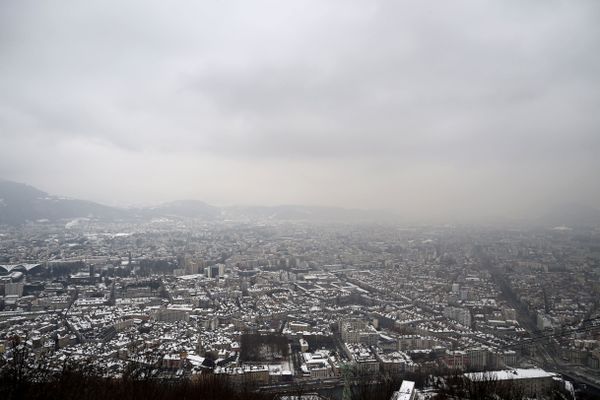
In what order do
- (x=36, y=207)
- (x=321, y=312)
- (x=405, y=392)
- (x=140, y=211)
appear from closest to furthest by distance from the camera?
(x=405, y=392) < (x=321, y=312) < (x=36, y=207) < (x=140, y=211)

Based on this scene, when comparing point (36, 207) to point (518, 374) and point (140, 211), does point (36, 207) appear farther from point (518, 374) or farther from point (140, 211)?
point (518, 374)

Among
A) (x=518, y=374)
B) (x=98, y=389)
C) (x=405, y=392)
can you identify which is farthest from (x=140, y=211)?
(x=98, y=389)

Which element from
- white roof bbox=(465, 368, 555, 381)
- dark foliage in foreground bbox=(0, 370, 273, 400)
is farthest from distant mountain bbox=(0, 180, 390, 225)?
white roof bbox=(465, 368, 555, 381)

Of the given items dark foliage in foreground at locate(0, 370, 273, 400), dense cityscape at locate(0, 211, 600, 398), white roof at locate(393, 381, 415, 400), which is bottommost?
dense cityscape at locate(0, 211, 600, 398)

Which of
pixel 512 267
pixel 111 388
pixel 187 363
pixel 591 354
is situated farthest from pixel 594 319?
pixel 111 388

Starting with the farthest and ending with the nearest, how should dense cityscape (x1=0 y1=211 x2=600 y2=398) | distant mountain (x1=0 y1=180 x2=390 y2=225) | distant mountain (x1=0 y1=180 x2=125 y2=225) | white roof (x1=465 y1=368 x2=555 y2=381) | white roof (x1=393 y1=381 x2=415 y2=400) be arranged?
1. distant mountain (x1=0 y1=180 x2=390 y2=225)
2. distant mountain (x1=0 y1=180 x2=125 y2=225)
3. dense cityscape (x1=0 y1=211 x2=600 y2=398)
4. white roof (x1=465 y1=368 x2=555 y2=381)
5. white roof (x1=393 y1=381 x2=415 y2=400)

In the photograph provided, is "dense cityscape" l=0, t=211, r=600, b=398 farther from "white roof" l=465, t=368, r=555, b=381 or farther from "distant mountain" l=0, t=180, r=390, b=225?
"distant mountain" l=0, t=180, r=390, b=225
